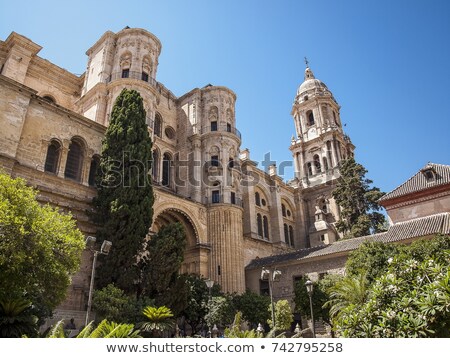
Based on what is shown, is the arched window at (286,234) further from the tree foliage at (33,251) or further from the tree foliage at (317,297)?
the tree foliage at (33,251)

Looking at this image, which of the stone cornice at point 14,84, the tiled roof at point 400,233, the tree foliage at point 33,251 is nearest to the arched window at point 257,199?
the tiled roof at point 400,233

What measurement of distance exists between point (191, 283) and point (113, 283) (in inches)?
210

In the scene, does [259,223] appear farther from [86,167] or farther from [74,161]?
[74,161]

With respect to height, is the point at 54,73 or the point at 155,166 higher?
the point at 54,73

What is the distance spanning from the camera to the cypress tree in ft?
55.2

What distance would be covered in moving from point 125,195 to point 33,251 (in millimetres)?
7736

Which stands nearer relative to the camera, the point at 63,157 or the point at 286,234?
the point at 63,157

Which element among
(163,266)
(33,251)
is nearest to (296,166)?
(163,266)

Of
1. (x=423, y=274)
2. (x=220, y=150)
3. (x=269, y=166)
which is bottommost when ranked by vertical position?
(x=423, y=274)

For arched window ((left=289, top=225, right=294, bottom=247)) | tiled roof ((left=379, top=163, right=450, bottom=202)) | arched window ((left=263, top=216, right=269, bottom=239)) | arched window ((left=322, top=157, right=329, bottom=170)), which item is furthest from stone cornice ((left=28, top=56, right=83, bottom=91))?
arched window ((left=322, top=157, right=329, bottom=170))

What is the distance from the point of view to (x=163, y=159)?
29.0 meters

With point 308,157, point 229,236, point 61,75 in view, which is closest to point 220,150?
point 229,236

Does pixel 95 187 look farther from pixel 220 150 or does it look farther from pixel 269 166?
pixel 269 166

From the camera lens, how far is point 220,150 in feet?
95.2
